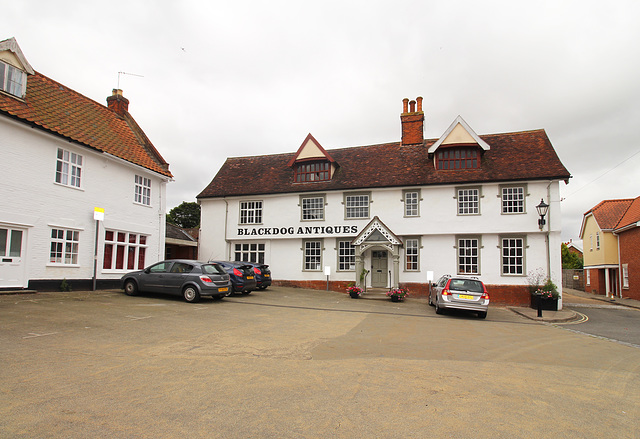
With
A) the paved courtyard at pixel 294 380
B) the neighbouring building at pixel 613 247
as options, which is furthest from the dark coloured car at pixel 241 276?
the neighbouring building at pixel 613 247

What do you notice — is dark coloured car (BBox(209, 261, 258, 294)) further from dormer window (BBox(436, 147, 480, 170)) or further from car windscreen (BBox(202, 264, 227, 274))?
dormer window (BBox(436, 147, 480, 170))

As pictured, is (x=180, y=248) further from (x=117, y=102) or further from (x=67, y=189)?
(x=67, y=189)

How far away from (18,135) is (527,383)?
17342 mm

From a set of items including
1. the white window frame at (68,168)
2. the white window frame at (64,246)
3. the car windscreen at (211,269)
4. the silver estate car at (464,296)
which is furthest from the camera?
the white window frame at (68,168)

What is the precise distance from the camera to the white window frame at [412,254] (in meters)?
23.5

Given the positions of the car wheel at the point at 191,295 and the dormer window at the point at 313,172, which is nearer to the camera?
the car wheel at the point at 191,295

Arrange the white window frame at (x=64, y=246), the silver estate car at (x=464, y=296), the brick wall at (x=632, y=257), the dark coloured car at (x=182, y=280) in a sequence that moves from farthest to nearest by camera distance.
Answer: the brick wall at (x=632, y=257) → the white window frame at (x=64, y=246) → the silver estate car at (x=464, y=296) → the dark coloured car at (x=182, y=280)

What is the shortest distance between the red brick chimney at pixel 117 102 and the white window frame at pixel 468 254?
20.5 metres

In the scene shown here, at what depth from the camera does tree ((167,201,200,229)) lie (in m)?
60.4

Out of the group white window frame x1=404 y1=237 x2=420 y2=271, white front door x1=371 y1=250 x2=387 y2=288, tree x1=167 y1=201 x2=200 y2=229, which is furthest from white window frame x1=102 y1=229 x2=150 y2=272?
tree x1=167 y1=201 x2=200 y2=229

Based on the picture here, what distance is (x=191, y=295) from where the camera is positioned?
49.8 ft

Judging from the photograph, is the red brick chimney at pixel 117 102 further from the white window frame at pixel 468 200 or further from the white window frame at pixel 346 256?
the white window frame at pixel 468 200

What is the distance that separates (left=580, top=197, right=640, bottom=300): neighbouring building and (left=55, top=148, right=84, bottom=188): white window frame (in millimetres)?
33358

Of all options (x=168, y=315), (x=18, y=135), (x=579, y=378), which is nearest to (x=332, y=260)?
(x=168, y=315)
